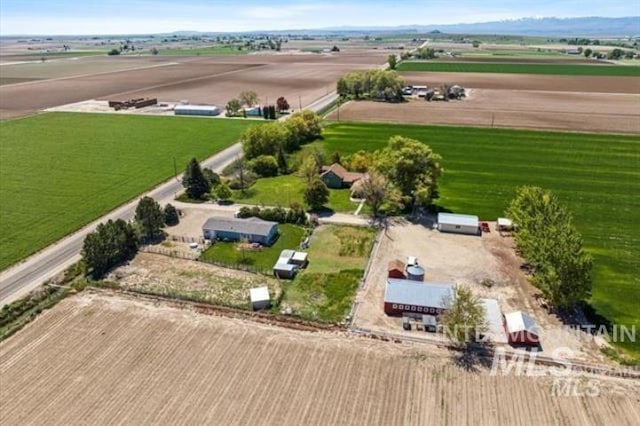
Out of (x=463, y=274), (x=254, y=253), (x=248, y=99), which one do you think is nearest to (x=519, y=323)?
(x=463, y=274)

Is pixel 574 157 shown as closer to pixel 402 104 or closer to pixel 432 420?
pixel 402 104

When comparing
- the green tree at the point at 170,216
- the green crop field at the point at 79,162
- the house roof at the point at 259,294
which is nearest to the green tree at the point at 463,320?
the house roof at the point at 259,294

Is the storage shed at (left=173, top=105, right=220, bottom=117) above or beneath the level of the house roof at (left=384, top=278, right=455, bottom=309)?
above

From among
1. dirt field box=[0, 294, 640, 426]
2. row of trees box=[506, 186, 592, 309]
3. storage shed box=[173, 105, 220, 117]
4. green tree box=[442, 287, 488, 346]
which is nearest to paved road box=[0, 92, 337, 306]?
dirt field box=[0, 294, 640, 426]

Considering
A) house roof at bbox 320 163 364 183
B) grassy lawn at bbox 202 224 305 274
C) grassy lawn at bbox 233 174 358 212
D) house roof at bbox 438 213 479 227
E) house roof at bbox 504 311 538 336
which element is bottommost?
grassy lawn at bbox 202 224 305 274

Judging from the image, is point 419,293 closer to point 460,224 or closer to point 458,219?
point 460,224

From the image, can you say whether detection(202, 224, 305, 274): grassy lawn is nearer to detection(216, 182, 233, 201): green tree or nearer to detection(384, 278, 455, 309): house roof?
detection(216, 182, 233, 201): green tree
